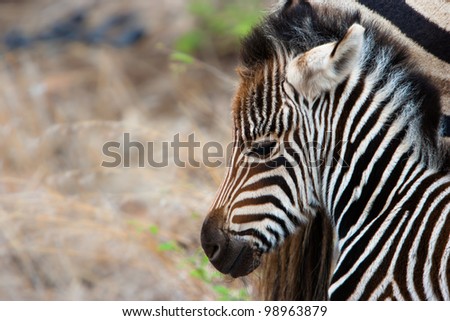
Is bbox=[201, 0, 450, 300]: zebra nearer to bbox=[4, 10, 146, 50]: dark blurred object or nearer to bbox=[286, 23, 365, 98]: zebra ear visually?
bbox=[286, 23, 365, 98]: zebra ear

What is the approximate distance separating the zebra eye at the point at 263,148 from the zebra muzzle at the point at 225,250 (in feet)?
1.12

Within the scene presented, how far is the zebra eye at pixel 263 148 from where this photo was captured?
313 centimetres

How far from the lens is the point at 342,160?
3.10 metres

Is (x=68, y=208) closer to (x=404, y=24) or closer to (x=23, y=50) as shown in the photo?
(x=404, y=24)

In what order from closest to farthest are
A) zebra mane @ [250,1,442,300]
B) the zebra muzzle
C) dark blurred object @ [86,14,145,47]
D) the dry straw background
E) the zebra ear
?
1. the zebra ear
2. zebra mane @ [250,1,442,300]
3. the zebra muzzle
4. the dry straw background
5. dark blurred object @ [86,14,145,47]

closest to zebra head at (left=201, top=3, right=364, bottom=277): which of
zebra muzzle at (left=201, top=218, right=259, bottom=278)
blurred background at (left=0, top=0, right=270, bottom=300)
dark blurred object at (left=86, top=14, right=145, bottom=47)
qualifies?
zebra muzzle at (left=201, top=218, right=259, bottom=278)

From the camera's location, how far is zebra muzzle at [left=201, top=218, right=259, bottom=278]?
3.18 metres

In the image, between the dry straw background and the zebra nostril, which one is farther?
the dry straw background

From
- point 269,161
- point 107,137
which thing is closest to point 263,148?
point 269,161

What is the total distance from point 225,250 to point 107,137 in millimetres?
4902

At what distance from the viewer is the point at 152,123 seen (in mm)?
8695

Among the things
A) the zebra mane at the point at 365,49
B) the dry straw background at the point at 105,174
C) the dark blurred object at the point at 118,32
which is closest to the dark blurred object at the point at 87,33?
the dark blurred object at the point at 118,32

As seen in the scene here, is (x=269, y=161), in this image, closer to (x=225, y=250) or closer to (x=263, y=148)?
(x=263, y=148)
